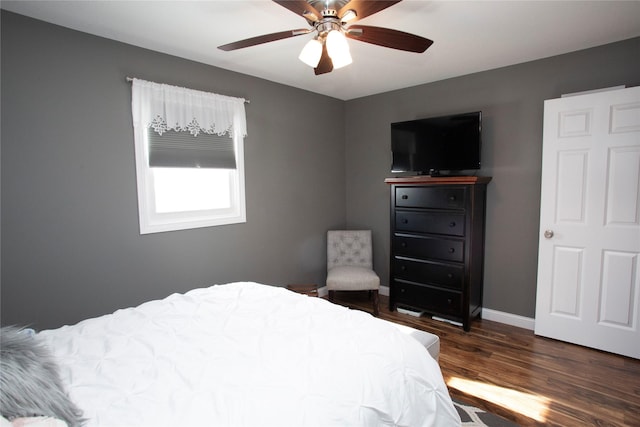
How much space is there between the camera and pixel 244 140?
322cm

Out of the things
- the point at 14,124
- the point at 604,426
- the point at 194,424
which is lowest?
the point at 604,426

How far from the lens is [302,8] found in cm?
156

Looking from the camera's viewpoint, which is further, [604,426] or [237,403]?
[604,426]

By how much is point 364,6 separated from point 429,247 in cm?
232

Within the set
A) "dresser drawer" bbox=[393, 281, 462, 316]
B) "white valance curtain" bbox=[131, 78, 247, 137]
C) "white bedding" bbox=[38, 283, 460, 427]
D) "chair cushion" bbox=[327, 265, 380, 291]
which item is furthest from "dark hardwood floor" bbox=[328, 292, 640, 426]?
"white valance curtain" bbox=[131, 78, 247, 137]

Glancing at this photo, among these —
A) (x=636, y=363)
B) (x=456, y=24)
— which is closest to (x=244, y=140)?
(x=456, y=24)

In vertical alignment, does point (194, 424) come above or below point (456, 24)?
below

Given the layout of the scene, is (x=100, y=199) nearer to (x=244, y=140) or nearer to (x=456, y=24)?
(x=244, y=140)

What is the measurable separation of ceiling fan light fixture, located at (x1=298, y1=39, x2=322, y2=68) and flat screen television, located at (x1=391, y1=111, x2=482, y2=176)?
178 cm

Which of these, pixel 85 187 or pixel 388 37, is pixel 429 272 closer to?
pixel 388 37

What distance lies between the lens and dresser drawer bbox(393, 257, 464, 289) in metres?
3.12

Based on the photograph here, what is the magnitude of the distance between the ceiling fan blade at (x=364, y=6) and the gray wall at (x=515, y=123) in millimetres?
2132

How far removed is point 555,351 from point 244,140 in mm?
3256

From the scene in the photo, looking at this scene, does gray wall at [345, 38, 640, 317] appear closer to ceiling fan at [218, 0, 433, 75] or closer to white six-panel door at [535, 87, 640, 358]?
white six-panel door at [535, 87, 640, 358]
